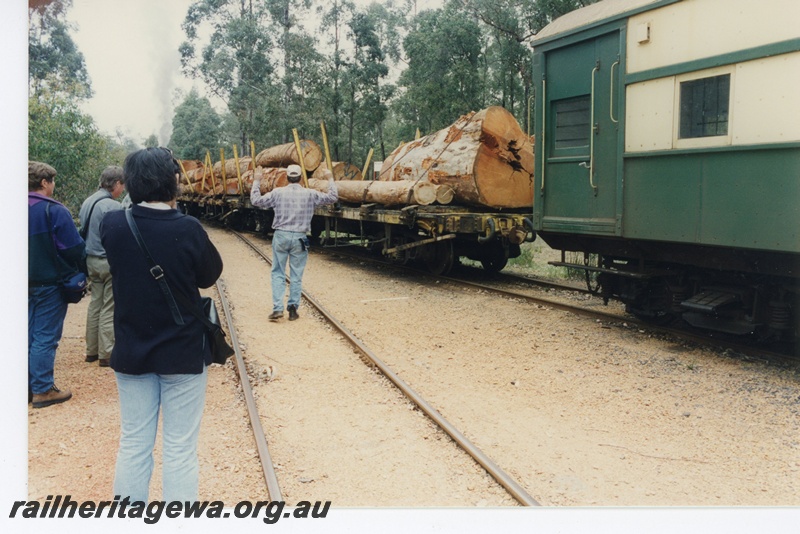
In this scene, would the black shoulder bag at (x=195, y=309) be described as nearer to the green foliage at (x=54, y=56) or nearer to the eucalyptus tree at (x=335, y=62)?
the green foliage at (x=54, y=56)

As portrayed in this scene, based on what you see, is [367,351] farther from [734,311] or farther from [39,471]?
[734,311]

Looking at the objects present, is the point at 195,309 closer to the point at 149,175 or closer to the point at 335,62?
the point at 149,175

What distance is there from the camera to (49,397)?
4766mm

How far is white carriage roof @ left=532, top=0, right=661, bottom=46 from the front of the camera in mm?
5926

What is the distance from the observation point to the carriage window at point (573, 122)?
661 centimetres

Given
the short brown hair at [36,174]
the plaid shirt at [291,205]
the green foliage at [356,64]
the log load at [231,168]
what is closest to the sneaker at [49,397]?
the short brown hair at [36,174]

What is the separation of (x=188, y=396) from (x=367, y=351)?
324cm

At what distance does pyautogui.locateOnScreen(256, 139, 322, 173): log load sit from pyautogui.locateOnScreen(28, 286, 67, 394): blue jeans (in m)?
10.1

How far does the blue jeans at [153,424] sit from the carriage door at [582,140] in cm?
460

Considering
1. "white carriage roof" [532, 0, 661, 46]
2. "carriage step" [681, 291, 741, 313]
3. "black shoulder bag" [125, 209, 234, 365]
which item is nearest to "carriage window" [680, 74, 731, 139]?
"white carriage roof" [532, 0, 661, 46]

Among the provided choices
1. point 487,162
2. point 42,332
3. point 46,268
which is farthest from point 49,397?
point 487,162

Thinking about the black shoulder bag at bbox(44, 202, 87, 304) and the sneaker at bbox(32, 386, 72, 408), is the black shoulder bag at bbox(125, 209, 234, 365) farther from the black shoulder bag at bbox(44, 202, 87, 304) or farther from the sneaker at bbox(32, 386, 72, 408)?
the sneaker at bbox(32, 386, 72, 408)

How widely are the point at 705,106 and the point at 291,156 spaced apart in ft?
41.6

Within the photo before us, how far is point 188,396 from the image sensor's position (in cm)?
286
